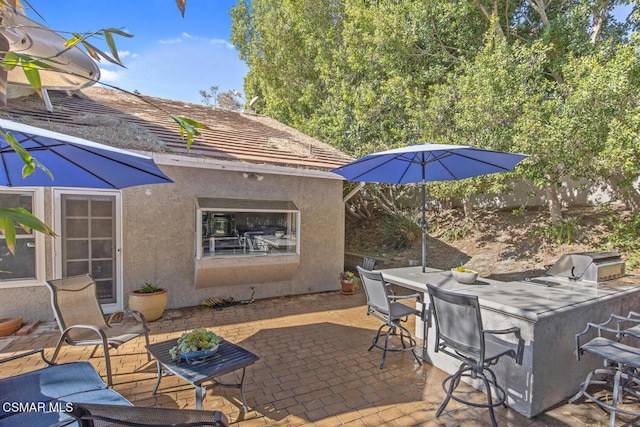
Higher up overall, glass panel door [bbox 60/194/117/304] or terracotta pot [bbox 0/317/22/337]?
glass panel door [bbox 60/194/117/304]

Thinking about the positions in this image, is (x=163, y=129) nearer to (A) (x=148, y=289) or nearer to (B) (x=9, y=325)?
(A) (x=148, y=289)

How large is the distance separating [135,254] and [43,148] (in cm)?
426

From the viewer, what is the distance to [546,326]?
12.5ft

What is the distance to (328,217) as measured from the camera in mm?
9844

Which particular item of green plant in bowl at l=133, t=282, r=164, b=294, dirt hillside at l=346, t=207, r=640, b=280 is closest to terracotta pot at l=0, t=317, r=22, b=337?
green plant in bowl at l=133, t=282, r=164, b=294

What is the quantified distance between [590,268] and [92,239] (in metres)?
9.64

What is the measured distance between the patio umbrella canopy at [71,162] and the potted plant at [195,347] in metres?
2.24

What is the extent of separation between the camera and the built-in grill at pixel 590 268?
17.0ft

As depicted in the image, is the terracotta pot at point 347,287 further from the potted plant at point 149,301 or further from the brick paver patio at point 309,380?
the potted plant at point 149,301

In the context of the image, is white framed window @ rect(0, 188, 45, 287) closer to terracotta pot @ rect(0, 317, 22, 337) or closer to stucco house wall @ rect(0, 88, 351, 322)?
stucco house wall @ rect(0, 88, 351, 322)

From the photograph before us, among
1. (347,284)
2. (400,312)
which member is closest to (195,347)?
(400,312)

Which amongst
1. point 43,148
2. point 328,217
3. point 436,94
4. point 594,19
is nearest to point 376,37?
point 436,94

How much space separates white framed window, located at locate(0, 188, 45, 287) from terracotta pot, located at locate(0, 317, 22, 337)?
0.70 metres

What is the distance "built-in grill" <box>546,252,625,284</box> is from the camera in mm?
5172
